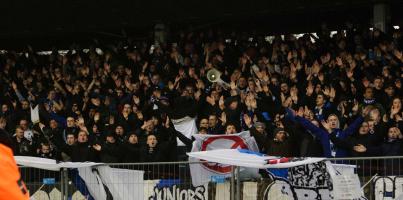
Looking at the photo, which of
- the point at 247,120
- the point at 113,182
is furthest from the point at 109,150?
the point at 247,120

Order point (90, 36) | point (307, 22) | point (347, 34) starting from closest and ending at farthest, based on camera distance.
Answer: point (347, 34) < point (307, 22) < point (90, 36)

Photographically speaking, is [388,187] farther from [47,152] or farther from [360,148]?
[47,152]

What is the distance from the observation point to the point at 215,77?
17609 mm

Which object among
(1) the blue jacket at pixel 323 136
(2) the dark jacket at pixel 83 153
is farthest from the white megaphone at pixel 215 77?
(1) the blue jacket at pixel 323 136

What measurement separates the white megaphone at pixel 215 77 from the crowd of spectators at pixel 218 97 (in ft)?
0.45

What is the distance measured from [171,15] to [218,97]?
509cm

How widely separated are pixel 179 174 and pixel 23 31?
1184cm

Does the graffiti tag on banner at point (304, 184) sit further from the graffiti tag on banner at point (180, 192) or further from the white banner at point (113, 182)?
the white banner at point (113, 182)

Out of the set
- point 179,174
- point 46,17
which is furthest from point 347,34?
point 46,17

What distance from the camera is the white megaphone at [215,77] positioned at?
17219 millimetres

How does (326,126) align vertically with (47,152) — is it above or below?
above

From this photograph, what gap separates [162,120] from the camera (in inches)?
643

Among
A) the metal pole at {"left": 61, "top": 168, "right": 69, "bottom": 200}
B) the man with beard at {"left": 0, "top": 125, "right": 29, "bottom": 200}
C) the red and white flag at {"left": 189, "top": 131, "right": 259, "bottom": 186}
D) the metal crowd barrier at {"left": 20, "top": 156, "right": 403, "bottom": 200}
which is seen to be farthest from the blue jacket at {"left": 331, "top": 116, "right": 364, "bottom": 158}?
the man with beard at {"left": 0, "top": 125, "right": 29, "bottom": 200}

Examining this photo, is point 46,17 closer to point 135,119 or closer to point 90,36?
point 90,36
